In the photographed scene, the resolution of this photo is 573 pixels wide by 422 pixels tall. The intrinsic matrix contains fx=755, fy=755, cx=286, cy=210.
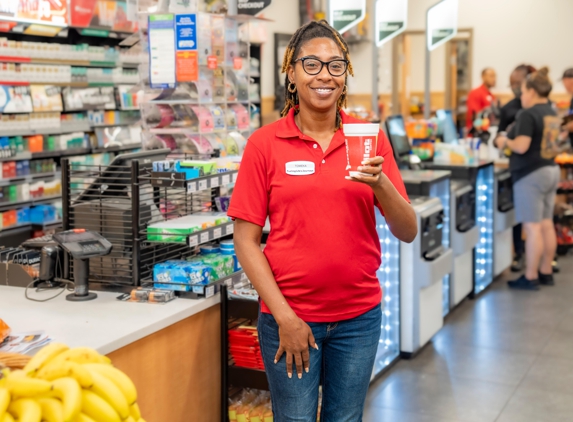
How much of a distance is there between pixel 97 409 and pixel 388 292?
311cm

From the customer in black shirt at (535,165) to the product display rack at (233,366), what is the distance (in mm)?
3703

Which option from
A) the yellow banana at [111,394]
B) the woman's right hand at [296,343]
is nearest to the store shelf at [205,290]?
the woman's right hand at [296,343]

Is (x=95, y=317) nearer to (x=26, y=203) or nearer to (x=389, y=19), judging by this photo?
(x=26, y=203)

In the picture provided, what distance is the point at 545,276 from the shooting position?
6613 mm

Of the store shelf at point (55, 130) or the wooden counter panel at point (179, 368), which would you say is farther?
the store shelf at point (55, 130)

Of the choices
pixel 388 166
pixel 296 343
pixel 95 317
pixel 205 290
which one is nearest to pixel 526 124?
pixel 205 290

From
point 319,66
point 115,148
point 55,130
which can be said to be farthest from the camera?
point 115,148

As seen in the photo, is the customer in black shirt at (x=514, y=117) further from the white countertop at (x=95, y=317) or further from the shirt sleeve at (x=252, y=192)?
the shirt sleeve at (x=252, y=192)

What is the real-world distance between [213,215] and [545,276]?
422 centimetres

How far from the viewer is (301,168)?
212 centimetres

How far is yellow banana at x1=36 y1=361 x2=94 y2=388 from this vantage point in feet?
5.26

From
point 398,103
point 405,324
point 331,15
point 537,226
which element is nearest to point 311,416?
point 405,324

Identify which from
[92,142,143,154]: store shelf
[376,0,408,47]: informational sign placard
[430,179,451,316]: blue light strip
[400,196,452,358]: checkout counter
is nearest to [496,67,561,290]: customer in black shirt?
[430,179,451,316]: blue light strip

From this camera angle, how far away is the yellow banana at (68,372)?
1.60 meters
